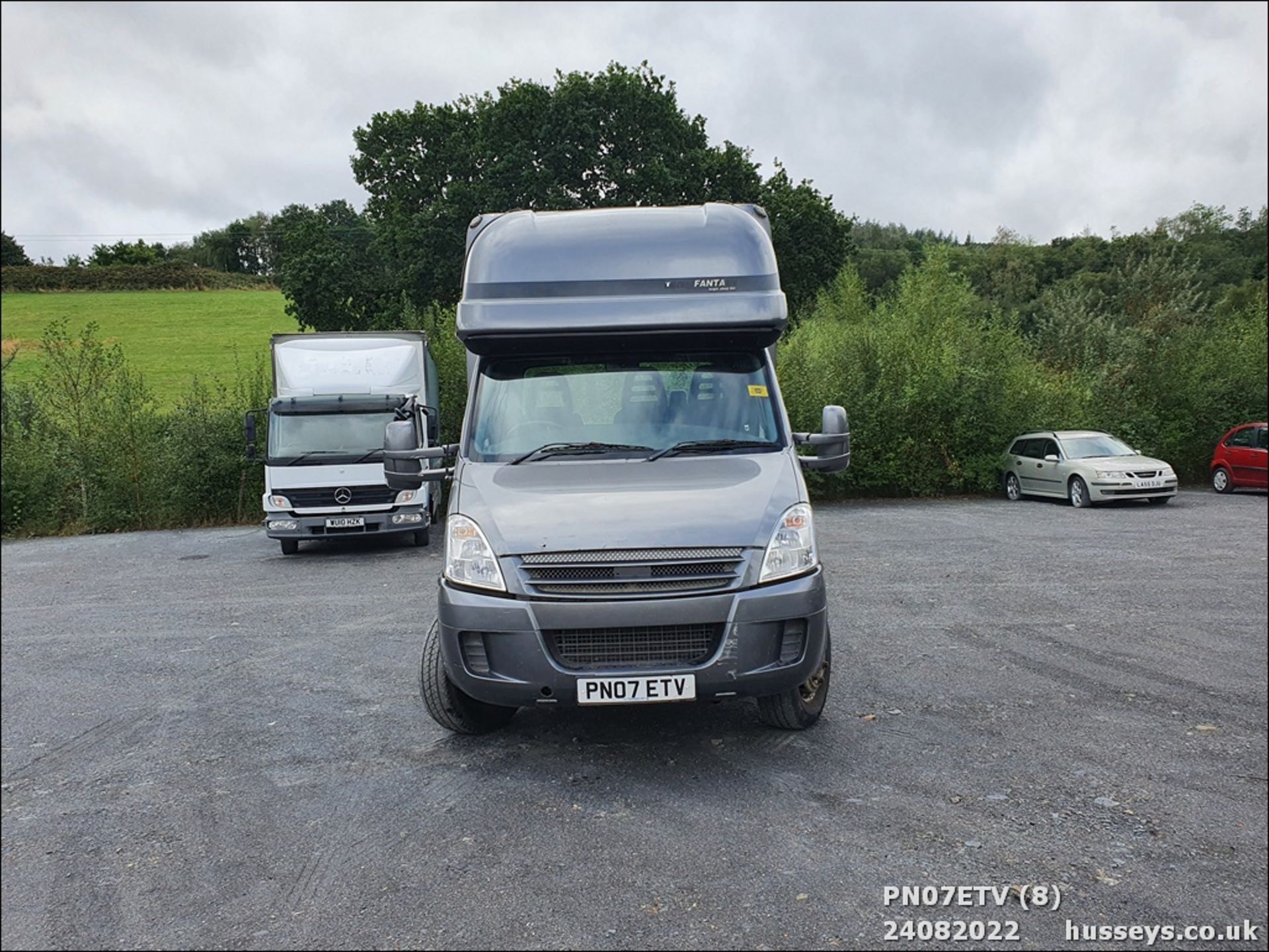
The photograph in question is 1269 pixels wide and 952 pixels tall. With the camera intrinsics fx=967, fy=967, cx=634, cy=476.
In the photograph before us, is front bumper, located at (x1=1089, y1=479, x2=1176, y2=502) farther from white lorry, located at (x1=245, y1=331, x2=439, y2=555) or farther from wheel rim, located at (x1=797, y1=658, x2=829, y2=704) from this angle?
wheel rim, located at (x1=797, y1=658, x2=829, y2=704)

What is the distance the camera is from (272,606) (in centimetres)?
1047

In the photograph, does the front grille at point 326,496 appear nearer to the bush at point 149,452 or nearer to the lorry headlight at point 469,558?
the bush at point 149,452

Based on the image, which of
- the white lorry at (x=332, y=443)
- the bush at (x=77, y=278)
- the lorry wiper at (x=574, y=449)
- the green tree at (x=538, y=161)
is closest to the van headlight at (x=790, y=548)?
the lorry wiper at (x=574, y=449)

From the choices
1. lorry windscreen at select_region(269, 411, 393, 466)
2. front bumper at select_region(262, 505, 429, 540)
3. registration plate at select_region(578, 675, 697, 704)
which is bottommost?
front bumper at select_region(262, 505, 429, 540)

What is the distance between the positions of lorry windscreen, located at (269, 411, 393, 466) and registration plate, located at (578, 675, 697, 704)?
35.4 ft

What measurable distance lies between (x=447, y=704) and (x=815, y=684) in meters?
2.09

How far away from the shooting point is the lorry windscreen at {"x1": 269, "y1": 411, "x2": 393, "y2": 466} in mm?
14742

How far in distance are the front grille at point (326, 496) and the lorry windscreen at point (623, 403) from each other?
9.30 metres

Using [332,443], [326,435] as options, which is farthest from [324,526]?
[326,435]

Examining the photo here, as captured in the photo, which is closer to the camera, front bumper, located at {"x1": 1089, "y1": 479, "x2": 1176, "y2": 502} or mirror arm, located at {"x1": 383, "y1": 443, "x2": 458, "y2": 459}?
mirror arm, located at {"x1": 383, "y1": 443, "x2": 458, "y2": 459}

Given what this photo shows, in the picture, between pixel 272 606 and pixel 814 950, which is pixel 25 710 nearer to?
pixel 814 950

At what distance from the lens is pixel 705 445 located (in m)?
5.63

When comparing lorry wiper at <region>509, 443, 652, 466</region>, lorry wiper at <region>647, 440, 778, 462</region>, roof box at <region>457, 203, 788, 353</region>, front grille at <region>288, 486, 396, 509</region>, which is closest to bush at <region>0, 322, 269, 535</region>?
front grille at <region>288, 486, 396, 509</region>

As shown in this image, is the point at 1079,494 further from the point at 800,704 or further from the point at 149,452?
the point at 149,452
